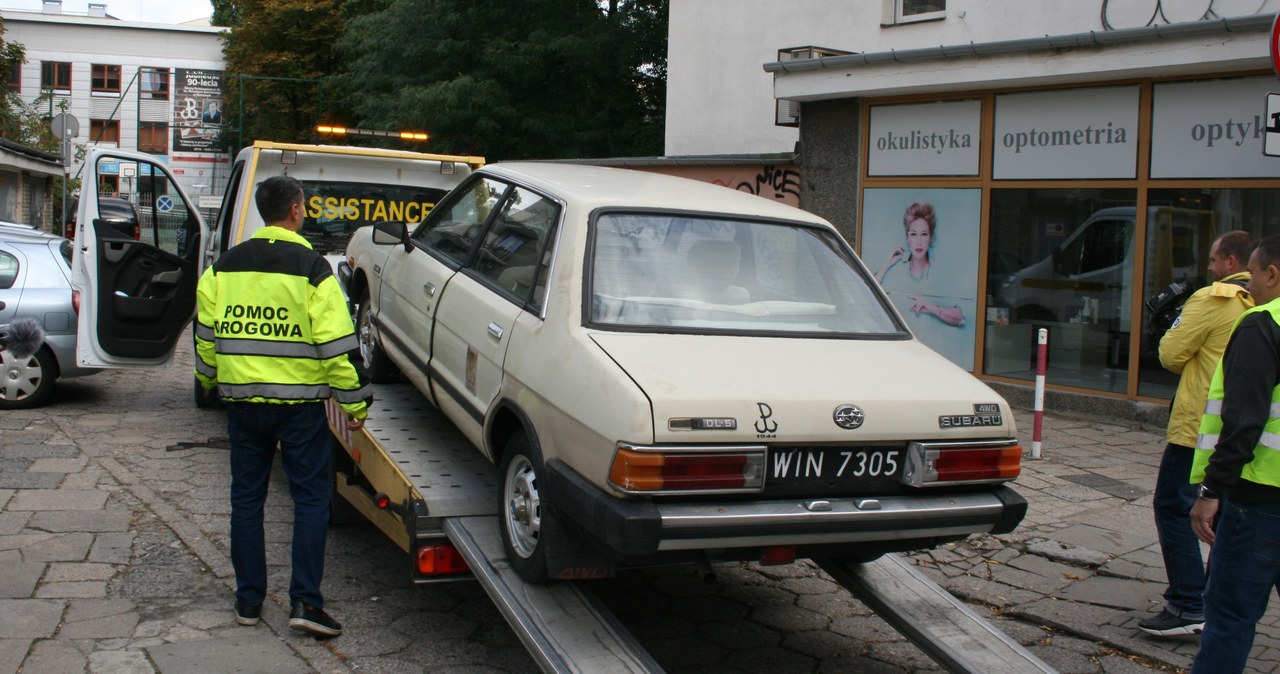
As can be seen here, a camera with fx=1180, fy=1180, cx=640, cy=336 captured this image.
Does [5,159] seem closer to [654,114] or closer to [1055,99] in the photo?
[654,114]

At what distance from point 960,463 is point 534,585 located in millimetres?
1614

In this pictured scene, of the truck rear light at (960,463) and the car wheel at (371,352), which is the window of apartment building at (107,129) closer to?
the car wheel at (371,352)

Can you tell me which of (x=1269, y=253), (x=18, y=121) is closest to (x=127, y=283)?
(x=1269, y=253)

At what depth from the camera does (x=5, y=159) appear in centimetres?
2509

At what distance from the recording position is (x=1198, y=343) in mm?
5133

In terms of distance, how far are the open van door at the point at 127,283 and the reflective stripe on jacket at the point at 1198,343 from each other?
6905 mm

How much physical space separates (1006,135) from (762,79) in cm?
618

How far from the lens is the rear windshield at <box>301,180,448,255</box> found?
8703 millimetres

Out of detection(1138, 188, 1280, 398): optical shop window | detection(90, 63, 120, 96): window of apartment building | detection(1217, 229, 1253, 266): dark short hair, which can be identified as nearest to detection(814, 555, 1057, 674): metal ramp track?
detection(1217, 229, 1253, 266): dark short hair

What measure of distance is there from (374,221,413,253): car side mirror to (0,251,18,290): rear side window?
200 inches

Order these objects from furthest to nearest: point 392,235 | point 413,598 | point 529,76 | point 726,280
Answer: point 529,76 < point 392,235 < point 413,598 < point 726,280

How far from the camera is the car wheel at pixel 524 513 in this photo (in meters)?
Result: 4.18

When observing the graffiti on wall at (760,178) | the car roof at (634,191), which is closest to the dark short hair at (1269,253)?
the car roof at (634,191)

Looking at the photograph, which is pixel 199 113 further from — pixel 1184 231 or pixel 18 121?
pixel 1184 231
